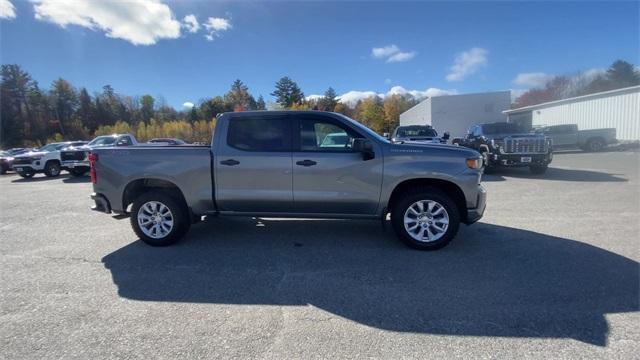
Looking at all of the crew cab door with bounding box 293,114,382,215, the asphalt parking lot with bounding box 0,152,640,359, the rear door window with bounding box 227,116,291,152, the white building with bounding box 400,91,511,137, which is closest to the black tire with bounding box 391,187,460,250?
the asphalt parking lot with bounding box 0,152,640,359

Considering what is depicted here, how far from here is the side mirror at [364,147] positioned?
15.1ft

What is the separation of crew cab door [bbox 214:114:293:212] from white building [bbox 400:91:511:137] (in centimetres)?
3342

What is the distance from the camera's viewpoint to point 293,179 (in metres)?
4.87

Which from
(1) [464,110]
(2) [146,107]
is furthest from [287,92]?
(1) [464,110]

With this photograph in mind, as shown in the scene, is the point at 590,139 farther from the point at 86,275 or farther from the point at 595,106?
the point at 86,275

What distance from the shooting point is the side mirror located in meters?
4.62

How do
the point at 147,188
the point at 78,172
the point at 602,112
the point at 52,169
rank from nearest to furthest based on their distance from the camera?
the point at 147,188 < the point at 78,172 < the point at 52,169 < the point at 602,112

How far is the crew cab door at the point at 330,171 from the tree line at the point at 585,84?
3068 inches

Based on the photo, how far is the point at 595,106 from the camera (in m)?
27.5

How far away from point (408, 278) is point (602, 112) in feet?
104

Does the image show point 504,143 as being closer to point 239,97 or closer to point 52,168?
point 52,168

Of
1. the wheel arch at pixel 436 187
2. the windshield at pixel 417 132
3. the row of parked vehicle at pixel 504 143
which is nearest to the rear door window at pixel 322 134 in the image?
the wheel arch at pixel 436 187

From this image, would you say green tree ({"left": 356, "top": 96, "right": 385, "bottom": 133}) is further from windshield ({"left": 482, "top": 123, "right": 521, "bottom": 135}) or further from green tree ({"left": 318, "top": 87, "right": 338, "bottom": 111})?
windshield ({"left": 482, "top": 123, "right": 521, "bottom": 135})

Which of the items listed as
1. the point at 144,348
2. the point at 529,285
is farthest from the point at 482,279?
the point at 144,348
